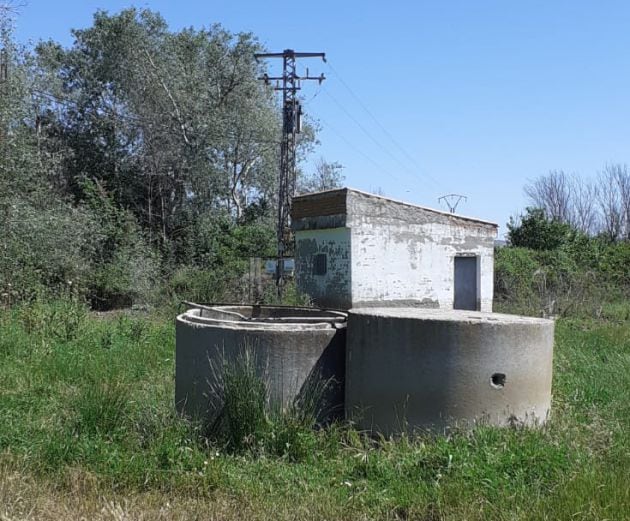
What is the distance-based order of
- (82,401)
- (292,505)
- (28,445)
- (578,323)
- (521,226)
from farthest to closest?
1. (521,226)
2. (578,323)
3. (82,401)
4. (28,445)
5. (292,505)

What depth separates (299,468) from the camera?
4840 millimetres

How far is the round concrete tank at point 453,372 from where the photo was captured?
523 centimetres

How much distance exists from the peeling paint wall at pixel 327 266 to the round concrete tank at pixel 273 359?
37.0ft

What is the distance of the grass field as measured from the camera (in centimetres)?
408

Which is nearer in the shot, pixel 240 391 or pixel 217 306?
pixel 240 391

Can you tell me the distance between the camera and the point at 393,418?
17.7 feet

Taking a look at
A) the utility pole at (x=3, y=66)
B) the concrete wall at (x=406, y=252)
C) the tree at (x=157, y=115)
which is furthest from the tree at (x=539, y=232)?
the utility pole at (x=3, y=66)

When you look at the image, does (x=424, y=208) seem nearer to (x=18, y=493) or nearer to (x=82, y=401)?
(x=82, y=401)

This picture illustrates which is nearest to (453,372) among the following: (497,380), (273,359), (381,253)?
(497,380)

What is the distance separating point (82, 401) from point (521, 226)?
25.0 metres

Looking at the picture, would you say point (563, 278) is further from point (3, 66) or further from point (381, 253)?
point (3, 66)

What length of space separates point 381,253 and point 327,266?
1514 mm

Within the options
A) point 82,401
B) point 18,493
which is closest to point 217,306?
point 82,401

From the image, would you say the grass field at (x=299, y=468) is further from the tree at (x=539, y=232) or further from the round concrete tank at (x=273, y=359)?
the tree at (x=539, y=232)
